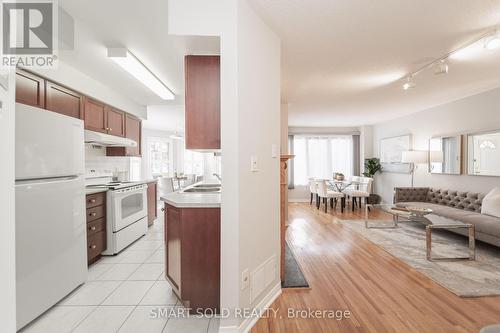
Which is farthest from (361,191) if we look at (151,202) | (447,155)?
(151,202)

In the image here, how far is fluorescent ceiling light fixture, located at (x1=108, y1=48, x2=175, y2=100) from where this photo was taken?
2.39 metres

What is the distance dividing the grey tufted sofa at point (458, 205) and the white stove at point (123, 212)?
4.89m

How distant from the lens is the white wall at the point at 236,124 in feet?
5.43

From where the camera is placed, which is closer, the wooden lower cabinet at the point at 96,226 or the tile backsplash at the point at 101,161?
the wooden lower cabinet at the point at 96,226

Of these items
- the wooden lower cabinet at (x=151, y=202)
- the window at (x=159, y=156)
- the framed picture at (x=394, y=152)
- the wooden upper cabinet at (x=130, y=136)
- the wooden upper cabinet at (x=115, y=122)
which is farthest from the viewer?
the window at (x=159, y=156)

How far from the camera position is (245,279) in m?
1.75

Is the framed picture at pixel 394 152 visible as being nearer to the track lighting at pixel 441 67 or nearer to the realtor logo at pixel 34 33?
the track lighting at pixel 441 67

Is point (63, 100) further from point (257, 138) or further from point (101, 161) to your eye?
point (257, 138)

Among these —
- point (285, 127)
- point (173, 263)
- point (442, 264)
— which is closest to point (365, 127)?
point (285, 127)

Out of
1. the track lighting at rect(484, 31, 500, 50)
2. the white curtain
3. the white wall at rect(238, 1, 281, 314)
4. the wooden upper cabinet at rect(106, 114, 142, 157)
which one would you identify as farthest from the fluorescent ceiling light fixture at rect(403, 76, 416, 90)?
the wooden upper cabinet at rect(106, 114, 142, 157)

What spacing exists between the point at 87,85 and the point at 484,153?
627cm

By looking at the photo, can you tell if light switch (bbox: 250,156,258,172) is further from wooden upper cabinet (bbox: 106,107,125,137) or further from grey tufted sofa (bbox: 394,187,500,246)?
grey tufted sofa (bbox: 394,187,500,246)

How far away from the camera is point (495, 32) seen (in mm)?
2139

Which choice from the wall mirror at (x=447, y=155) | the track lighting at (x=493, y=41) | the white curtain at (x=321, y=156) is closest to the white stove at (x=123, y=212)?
the track lighting at (x=493, y=41)
